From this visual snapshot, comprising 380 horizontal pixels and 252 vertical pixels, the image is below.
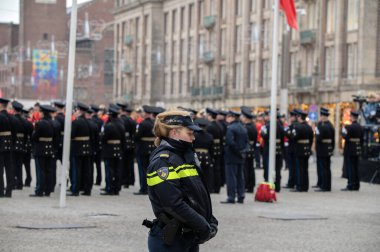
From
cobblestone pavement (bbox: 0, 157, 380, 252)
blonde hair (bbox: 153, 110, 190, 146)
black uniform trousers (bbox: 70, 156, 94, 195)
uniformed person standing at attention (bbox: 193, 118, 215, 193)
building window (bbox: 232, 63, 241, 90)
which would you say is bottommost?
cobblestone pavement (bbox: 0, 157, 380, 252)

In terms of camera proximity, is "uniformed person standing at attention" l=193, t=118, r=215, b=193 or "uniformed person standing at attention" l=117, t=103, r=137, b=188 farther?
"uniformed person standing at attention" l=117, t=103, r=137, b=188

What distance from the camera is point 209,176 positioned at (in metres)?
24.4

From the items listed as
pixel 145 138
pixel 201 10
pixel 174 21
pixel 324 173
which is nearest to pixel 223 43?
pixel 201 10

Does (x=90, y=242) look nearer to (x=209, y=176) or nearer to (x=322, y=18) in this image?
(x=209, y=176)

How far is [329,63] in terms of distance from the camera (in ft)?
217

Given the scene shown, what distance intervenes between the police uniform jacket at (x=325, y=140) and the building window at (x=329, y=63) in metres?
38.2

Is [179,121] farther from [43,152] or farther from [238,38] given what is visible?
[238,38]

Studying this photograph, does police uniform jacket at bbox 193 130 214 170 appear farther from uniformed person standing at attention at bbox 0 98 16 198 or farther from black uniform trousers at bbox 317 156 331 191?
black uniform trousers at bbox 317 156 331 191

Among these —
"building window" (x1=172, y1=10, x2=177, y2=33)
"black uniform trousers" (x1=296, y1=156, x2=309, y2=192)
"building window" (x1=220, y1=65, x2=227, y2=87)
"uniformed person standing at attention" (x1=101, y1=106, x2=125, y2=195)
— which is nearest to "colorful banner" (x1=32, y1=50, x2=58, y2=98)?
Answer: "building window" (x1=172, y1=10, x2=177, y2=33)

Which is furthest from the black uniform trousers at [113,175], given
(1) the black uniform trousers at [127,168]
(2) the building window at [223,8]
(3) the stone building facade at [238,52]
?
(2) the building window at [223,8]

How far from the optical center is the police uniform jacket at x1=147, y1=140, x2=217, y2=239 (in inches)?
313

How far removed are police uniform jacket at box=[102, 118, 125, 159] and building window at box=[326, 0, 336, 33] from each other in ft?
139

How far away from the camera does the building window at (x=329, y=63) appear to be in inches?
2579

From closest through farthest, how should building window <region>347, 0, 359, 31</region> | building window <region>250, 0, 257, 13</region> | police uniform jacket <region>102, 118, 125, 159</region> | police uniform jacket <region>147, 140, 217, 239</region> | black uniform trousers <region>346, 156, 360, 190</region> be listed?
1. police uniform jacket <region>147, 140, 217, 239</region>
2. police uniform jacket <region>102, 118, 125, 159</region>
3. black uniform trousers <region>346, 156, 360, 190</region>
4. building window <region>347, 0, 359, 31</region>
5. building window <region>250, 0, 257, 13</region>
